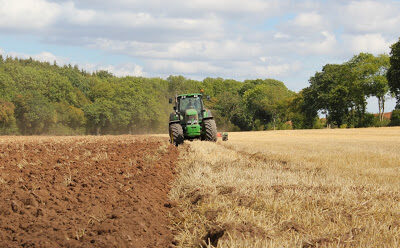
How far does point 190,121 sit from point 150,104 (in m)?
65.7

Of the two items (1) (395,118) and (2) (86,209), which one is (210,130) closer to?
(2) (86,209)

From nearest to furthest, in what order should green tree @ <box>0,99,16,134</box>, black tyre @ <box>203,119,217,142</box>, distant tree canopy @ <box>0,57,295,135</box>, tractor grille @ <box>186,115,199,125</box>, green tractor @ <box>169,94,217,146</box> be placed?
green tractor @ <box>169,94,217,146</box> < tractor grille @ <box>186,115,199,125</box> < black tyre @ <box>203,119,217,142</box> < green tree @ <box>0,99,16,134</box> < distant tree canopy @ <box>0,57,295,135</box>

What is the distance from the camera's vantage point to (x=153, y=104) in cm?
8525

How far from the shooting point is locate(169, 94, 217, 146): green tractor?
1925cm

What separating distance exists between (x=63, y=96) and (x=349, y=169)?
76717 millimetres

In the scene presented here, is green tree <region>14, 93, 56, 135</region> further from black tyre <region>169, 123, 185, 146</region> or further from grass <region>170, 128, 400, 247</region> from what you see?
grass <region>170, 128, 400, 247</region>

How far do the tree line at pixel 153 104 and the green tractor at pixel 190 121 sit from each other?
1510 inches

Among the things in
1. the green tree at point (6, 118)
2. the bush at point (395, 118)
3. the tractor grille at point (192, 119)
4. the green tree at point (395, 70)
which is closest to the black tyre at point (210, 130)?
the tractor grille at point (192, 119)

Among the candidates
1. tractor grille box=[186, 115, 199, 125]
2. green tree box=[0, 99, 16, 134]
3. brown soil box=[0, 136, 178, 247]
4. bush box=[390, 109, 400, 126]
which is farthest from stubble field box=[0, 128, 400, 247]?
bush box=[390, 109, 400, 126]

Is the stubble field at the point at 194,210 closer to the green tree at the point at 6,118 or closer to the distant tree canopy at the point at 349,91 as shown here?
the green tree at the point at 6,118

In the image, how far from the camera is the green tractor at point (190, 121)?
63.2ft

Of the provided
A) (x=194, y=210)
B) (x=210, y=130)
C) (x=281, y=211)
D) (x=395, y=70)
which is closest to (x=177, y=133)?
(x=210, y=130)

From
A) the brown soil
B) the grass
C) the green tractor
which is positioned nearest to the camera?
the grass

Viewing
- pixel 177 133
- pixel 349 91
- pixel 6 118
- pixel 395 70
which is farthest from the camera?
pixel 349 91
